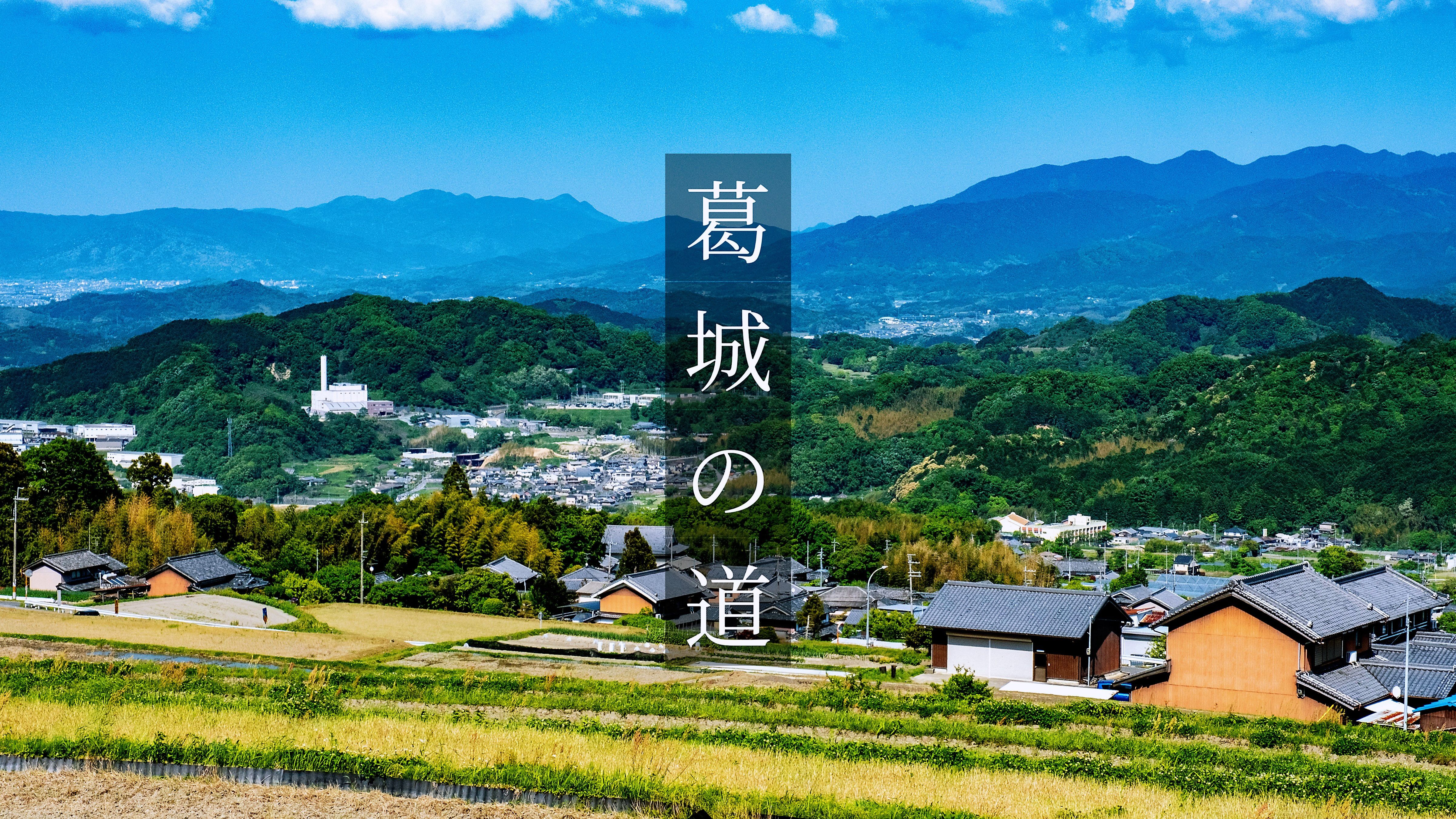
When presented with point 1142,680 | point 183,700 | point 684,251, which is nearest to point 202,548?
point 183,700

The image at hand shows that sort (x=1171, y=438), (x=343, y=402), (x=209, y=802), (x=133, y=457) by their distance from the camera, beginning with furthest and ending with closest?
(x=343, y=402), (x=133, y=457), (x=1171, y=438), (x=209, y=802)

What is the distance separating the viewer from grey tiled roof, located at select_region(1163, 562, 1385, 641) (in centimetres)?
1305

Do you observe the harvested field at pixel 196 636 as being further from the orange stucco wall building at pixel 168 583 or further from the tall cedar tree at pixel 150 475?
the tall cedar tree at pixel 150 475

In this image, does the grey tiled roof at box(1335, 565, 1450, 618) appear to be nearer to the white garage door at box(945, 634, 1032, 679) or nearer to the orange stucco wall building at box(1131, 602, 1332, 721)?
the orange stucco wall building at box(1131, 602, 1332, 721)

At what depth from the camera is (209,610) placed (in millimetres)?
21453

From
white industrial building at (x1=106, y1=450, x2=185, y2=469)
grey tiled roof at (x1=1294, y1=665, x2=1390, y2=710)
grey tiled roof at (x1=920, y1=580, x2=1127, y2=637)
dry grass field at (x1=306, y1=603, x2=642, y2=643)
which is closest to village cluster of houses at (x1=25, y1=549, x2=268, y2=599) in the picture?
dry grass field at (x1=306, y1=603, x2=642, y2=643)

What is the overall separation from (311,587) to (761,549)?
9.18 metres

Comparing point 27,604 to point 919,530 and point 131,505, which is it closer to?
point 131,505

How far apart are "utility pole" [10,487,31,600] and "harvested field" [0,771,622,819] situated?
15945 mm

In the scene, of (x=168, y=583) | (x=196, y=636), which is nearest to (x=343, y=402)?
(x=168, y=583)

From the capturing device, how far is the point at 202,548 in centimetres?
2652

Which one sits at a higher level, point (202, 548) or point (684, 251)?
point (684, 251)

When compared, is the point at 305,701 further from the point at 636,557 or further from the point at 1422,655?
the point at 636,557

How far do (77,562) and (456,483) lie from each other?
8.41 meters
